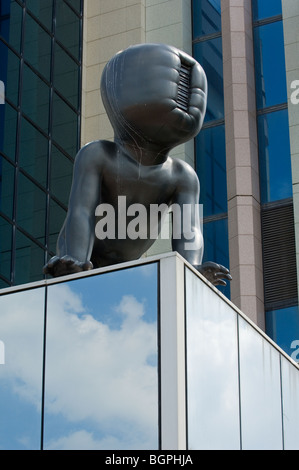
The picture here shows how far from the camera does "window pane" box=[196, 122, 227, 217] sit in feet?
87.3

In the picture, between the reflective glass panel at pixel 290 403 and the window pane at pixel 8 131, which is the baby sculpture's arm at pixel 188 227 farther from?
the window pane at pixel 8 131

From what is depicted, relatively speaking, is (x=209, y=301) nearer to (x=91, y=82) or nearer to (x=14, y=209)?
(x=14, y=209)

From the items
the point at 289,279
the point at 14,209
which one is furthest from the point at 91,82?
the point at 289,279

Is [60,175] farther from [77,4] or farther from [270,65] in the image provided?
[270,65]

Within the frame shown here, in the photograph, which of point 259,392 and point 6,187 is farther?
point 6,187

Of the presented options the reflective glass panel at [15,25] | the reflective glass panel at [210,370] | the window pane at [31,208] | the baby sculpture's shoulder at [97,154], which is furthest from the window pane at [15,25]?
the reflective glass panel at [210,370]

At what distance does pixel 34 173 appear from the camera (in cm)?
2602

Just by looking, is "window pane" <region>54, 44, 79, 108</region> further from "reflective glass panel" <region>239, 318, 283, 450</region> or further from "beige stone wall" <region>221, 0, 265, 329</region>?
"reflective glass panel" <region>239, 318, 283, 450</region>

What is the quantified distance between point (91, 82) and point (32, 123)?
3.60 meters

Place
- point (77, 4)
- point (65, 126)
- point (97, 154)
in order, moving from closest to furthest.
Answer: point (97, 154), point (65, 126), point (77, 4)

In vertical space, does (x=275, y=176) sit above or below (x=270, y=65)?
below

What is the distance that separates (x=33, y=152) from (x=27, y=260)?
9.45 ft

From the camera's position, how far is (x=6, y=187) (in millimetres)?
24969

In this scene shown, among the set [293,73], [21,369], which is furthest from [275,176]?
[21,369]
